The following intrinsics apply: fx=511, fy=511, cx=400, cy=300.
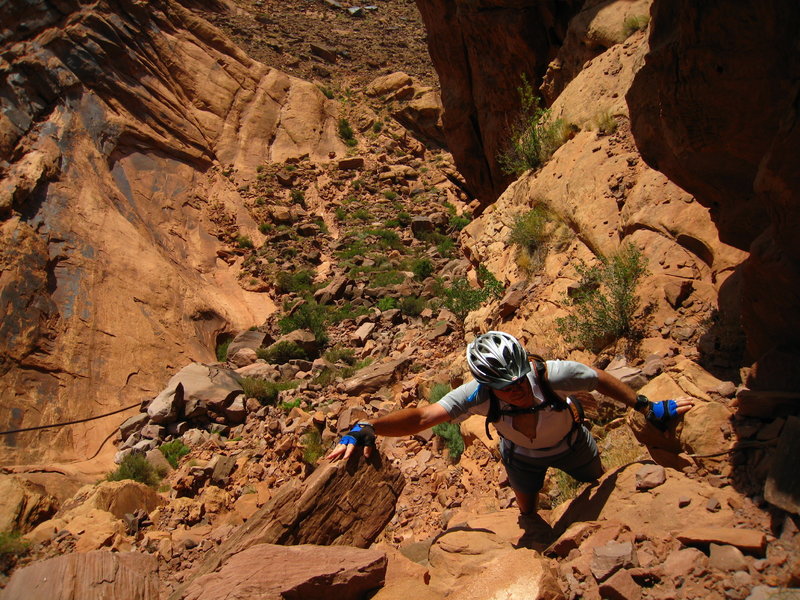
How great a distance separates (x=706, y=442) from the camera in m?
2.83

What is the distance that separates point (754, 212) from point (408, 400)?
5175mm

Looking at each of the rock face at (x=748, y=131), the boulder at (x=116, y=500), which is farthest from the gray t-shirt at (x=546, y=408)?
the boulder at (x=116, y=500)

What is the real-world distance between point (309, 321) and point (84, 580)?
9.93m

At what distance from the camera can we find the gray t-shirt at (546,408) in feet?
9.47

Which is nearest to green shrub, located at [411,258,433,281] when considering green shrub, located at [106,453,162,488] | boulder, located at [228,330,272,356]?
boulder, located at [228,330,272,356]

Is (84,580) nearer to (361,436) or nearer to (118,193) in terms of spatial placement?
(361,436)

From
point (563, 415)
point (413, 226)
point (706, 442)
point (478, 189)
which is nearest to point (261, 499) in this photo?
point (563, 415)

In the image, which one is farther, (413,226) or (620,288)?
(413,226)

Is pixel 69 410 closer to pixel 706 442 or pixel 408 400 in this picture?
pixel 408 400

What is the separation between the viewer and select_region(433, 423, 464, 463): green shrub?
5.64 meters

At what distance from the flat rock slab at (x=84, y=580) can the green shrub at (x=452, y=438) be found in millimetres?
3066

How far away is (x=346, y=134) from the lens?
2588 centimetres

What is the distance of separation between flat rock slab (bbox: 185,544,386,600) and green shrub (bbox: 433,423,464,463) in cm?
292

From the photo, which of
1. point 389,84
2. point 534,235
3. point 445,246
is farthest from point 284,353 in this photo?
point 389,84
